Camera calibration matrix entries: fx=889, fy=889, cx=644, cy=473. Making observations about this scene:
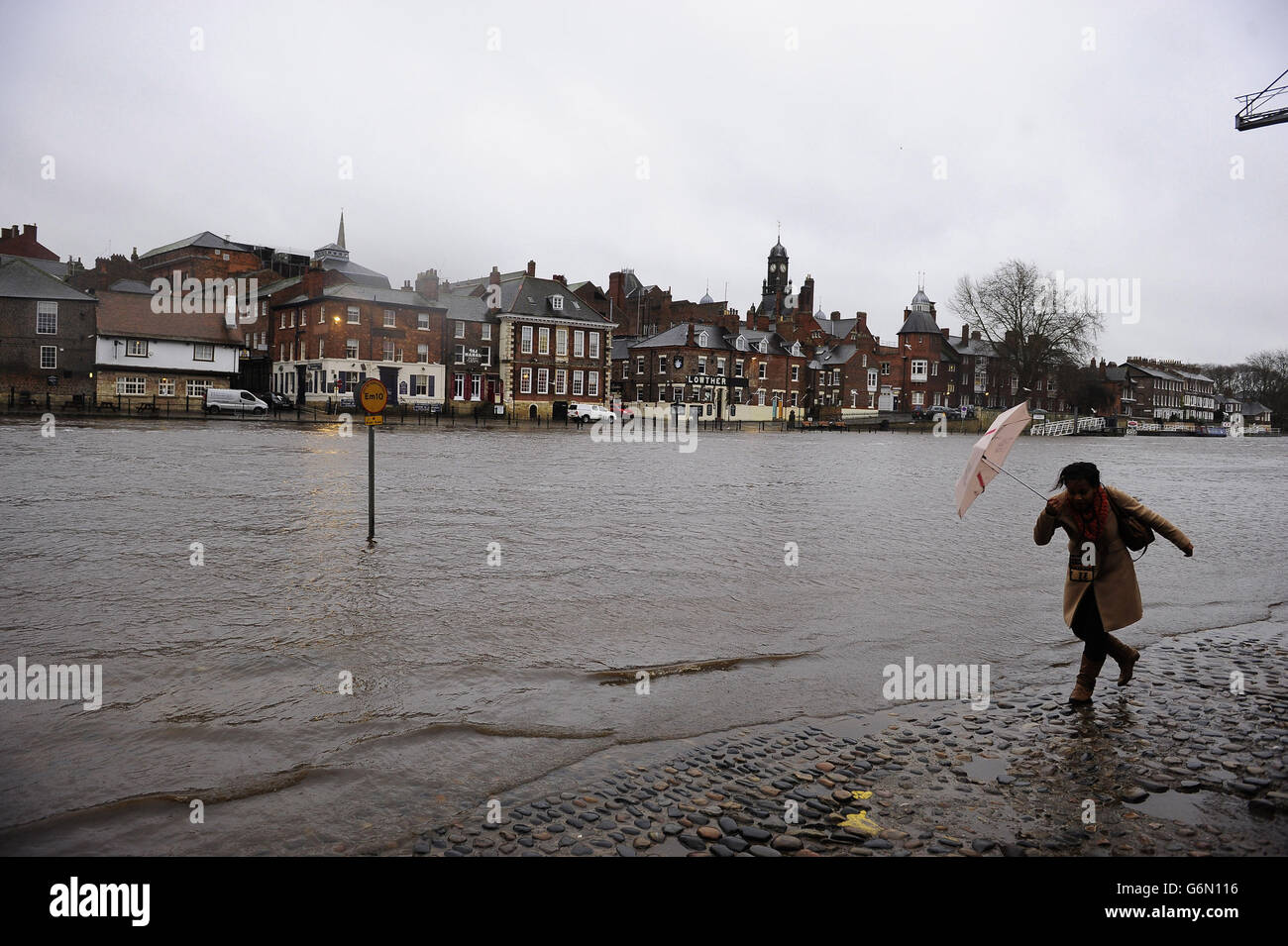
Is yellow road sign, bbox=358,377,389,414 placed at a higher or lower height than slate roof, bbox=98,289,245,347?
lower

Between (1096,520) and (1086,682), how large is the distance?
3.81ft

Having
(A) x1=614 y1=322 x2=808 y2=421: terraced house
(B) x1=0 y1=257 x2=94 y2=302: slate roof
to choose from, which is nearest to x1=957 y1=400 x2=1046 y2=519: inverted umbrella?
(B) x1=0 y1=257 x2=94 y2=302: slate roof

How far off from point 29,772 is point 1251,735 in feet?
24.0

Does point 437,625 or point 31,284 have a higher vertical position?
point 31,284

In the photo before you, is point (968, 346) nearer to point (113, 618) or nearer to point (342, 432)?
point (342, 432)

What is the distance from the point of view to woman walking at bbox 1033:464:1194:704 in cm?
614

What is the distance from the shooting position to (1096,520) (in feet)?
20.2

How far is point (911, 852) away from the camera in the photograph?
4.09 m

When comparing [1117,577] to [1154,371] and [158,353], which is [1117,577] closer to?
[158,353]

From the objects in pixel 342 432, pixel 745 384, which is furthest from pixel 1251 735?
pixel 745 384

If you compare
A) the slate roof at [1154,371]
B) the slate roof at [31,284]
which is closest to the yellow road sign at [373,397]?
the slate roof at [31,284]

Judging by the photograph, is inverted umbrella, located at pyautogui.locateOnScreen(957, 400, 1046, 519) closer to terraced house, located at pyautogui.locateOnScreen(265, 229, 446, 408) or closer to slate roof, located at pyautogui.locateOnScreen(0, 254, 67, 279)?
terraced house, located at pyautogui.locateOnScreen(265, 229, 446, 408)

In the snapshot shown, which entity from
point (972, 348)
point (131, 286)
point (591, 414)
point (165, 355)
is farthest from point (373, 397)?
point (972, 348)

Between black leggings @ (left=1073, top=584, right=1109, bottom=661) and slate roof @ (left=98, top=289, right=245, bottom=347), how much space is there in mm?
63346
